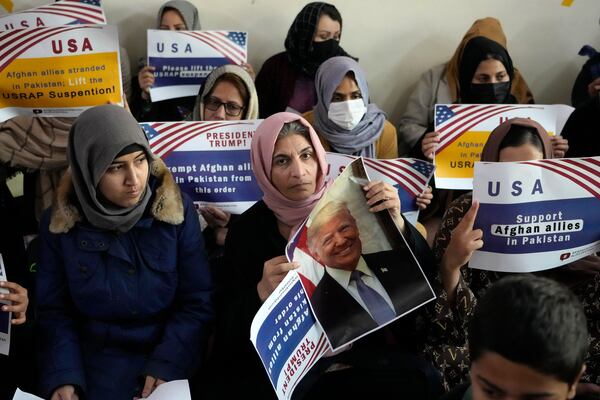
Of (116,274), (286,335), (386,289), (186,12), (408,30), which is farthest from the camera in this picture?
(408,30)

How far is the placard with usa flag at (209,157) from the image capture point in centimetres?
276

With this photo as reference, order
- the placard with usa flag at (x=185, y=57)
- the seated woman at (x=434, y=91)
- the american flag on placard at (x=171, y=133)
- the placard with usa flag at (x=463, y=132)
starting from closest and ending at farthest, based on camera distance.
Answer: the american flag on placard at (x=171, y=133) → the placard with usa flag at (x=463, y=132) → the placard with usa flag at (x=185, y=57) → the seated woman at (x=434, y=91)

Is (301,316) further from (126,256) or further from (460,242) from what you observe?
(126,256)

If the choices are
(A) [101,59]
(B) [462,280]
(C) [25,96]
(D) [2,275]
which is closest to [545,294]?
(B) [462,280]

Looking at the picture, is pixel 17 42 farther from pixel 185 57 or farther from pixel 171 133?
pixel 185 57

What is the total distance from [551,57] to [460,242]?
3.19 metres

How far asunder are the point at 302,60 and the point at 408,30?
2.90 feet

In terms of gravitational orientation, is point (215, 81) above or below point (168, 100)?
above

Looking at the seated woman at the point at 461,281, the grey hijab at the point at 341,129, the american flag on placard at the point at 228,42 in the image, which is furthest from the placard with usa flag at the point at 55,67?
the seated woman at the point at 461,281

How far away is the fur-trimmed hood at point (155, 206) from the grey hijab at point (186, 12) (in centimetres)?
188

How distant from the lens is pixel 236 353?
7.22 feet

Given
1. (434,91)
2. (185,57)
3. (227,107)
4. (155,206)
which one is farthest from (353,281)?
(434,91)

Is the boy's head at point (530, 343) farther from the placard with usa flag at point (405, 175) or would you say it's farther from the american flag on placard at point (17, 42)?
the american flag on placard at point (17, 42)

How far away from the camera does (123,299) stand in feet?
7.23
